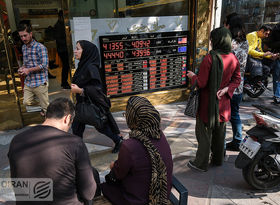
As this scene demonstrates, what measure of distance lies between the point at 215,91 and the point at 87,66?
5.44 feet

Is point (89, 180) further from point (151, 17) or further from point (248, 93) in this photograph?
point (248, 93)

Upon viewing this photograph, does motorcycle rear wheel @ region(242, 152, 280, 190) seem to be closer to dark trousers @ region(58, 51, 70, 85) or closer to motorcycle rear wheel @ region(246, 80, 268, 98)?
motorcycle rear wheel @ region(246, 80, 268, 98)

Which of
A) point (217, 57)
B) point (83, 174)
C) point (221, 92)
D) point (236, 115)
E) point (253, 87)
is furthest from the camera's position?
point (253, 87)

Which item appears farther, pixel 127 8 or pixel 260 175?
pixel 127 8

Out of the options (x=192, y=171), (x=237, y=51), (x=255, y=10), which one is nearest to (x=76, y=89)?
(x=192, y=171)

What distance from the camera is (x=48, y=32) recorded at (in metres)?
8.19

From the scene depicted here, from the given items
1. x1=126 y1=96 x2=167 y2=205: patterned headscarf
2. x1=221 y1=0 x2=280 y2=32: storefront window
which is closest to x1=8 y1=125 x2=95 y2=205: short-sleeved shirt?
x1=126 y1=96 x2=167 y2=205: patterned headscarf

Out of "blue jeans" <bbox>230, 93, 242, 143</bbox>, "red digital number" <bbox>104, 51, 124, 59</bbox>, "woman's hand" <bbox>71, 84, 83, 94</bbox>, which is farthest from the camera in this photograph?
"red digital number" <bbox>104, 51, 124, 59</bbox>

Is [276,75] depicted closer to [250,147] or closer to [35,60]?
[250,147]

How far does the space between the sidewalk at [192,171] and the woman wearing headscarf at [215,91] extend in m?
0.22

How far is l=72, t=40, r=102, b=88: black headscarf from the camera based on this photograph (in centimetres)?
321

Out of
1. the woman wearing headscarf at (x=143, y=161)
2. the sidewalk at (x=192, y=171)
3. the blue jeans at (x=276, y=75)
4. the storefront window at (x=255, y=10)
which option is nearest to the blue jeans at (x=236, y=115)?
the sidewalk at (x=192, y=171)

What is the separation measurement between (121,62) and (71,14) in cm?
138

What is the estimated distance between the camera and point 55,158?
161cm
